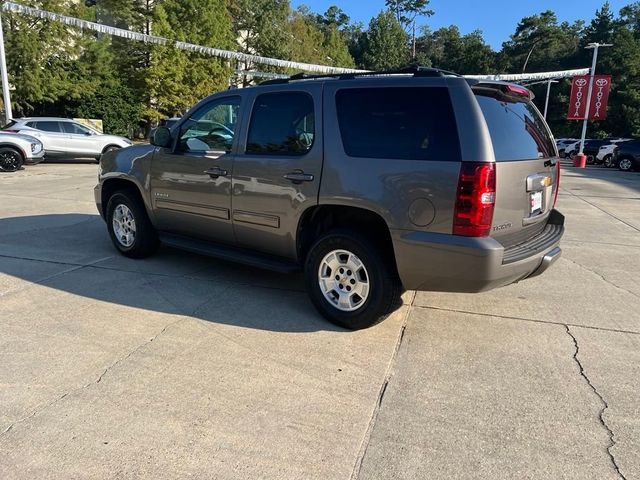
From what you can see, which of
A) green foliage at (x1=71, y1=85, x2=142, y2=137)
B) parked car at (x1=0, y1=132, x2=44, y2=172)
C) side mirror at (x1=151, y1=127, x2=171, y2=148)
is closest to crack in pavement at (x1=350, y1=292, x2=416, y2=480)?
side mirror at (x1=151, y1=127, x2=171, y2=148)

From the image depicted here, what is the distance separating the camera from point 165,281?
5117 mm

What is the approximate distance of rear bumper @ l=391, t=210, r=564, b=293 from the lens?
3.41m

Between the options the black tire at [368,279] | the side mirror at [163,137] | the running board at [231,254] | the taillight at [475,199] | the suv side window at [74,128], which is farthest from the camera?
the suv side window at [74,128]

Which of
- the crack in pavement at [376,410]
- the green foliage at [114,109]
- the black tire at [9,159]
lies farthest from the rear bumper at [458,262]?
the green foliage at [114,109]

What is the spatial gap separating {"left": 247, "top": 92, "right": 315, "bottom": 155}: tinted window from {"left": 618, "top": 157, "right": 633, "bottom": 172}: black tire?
25.0 metres

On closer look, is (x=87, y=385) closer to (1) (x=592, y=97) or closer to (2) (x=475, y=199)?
(2) (x=475, y=199)

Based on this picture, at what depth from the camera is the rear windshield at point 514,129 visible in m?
3.53

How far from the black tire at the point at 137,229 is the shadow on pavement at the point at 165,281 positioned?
0.12m

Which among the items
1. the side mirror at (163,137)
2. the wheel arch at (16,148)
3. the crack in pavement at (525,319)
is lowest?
the crack in pavement at (525,319)

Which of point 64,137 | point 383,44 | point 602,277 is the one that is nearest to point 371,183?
point 602,277

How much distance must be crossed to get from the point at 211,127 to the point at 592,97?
27.2m

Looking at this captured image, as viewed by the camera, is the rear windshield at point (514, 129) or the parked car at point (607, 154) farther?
the parked car at point (607, 154)

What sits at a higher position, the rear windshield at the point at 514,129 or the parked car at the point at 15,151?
the rear windshield at the point at 514,129

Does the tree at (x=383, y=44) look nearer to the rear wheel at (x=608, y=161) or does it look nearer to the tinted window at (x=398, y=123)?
the rear wheel at (x=608, y=161)
